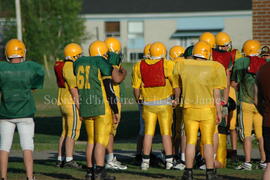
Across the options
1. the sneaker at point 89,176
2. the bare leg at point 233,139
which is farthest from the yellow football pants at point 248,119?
the sneaker at point 89,176

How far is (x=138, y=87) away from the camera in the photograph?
39.3 ft

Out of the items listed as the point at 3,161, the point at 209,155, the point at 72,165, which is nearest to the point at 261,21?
the point at 72,165

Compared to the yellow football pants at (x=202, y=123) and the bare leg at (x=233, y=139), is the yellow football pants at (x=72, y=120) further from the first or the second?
the bare leg at (x=233, y=139)

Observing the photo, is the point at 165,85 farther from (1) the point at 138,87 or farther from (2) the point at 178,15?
(2) the point at 178,15

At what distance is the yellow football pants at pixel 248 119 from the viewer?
11.8 meters

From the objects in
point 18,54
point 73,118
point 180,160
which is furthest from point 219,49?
point 18,54

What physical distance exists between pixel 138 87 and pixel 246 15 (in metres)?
55.7

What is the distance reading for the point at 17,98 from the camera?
32.3ft

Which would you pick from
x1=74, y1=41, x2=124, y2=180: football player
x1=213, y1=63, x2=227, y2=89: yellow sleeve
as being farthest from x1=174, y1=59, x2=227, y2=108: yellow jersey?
x1=74, y1=41, x2=124, y2=180: football player

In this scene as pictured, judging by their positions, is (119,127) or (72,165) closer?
(72,165)

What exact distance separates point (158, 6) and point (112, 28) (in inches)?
195

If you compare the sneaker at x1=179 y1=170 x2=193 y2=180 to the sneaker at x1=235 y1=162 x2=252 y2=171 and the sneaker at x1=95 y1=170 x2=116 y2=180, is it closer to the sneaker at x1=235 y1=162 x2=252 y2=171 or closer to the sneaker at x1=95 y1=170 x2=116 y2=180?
the sneaker at x1=95 y1=170 x2=116 y2=180

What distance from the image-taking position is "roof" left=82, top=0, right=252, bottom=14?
67438 millimetres

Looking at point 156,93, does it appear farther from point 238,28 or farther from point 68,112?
point 238,28
